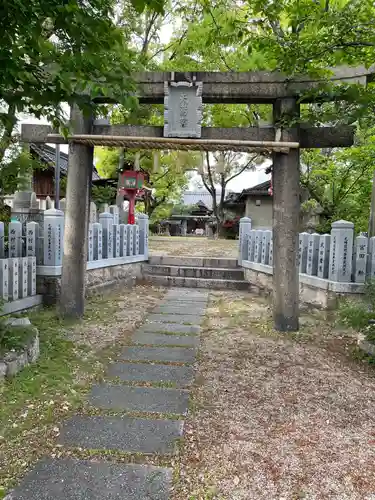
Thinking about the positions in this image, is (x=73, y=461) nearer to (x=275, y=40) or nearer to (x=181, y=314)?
(x=181, y=314)

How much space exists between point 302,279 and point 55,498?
5864 mm

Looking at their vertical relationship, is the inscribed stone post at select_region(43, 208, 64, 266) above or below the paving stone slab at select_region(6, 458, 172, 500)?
above

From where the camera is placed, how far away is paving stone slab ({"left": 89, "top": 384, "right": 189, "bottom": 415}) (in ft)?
10.8

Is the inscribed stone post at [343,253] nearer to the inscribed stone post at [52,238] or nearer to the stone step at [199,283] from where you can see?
the stone step at [199,283]

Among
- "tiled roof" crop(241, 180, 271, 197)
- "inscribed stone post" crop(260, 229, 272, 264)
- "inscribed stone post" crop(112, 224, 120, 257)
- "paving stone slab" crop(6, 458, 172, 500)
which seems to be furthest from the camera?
"tiled roof" crop(241, 180, 271, 197)

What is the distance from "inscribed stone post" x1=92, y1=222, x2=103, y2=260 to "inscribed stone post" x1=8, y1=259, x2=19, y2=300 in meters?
2.39

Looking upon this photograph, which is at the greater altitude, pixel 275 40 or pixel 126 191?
pixel 275 40

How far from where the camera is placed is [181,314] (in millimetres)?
6758

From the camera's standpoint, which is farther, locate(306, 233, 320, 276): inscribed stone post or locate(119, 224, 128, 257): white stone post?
locate(119, 224, 128, 257): white stone post

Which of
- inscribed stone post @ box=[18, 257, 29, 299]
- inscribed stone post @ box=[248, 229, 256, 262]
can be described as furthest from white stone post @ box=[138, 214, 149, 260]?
inscribed stone post @ box=[18, 257, 29, 299]

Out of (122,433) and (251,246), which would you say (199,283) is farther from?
(122,433)

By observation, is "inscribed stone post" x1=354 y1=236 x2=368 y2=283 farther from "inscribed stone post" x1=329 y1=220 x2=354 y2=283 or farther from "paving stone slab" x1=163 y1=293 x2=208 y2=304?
"paving stone slab" x1=163 y1=293 x2=208 y2=304

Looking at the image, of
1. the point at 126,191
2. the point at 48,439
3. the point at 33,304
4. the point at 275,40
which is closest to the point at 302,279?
the point at 275,40

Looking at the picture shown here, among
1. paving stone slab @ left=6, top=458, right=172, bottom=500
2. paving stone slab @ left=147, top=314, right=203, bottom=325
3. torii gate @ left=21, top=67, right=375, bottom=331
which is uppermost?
torii gate @ left=21, top=67, right=375, bottom=331
